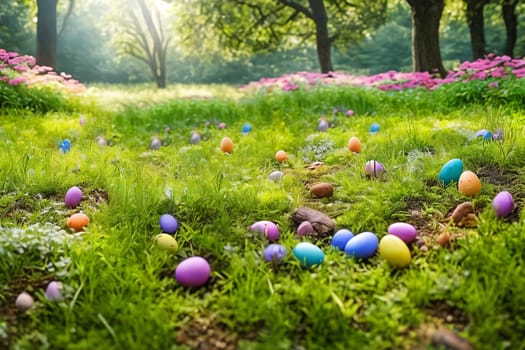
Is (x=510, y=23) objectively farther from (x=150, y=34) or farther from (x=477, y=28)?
(x=150, y=34)

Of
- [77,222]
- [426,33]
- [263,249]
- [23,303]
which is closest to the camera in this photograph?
[23,303]

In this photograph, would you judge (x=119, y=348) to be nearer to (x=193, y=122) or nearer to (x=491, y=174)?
(x=491, y=174)

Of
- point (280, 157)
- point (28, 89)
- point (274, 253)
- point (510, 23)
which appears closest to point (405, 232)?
point (274, 253)

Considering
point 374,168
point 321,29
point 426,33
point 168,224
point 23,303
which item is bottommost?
point 23,303

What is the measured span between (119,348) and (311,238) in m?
1.22

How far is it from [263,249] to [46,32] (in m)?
9.41

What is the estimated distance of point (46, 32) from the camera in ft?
32.2

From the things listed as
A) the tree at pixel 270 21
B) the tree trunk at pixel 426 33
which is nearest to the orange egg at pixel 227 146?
the tree trunk at pixel 426 33

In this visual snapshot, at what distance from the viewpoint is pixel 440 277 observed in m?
2.01

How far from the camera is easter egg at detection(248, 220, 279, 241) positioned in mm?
2531

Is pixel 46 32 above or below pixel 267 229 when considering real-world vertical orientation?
above

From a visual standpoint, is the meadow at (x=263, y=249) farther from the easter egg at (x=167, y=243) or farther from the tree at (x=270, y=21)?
the tree at (x=270, y=21)

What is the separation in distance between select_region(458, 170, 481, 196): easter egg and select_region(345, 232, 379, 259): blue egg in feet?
2.64

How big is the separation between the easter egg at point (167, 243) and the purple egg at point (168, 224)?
0.17 meters
